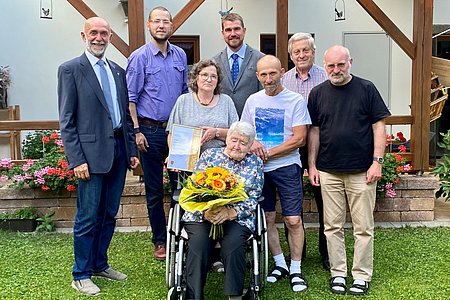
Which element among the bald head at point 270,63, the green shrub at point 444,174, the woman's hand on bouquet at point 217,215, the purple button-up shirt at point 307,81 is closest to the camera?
the woman's hand on bouquet at point 217,215

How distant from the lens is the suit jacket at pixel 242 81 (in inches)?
152

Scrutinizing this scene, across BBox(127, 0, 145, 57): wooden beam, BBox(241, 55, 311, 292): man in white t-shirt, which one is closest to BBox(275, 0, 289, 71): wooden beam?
BBox(127, 0, 145, 57): wooden beam

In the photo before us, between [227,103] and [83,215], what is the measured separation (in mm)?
1148

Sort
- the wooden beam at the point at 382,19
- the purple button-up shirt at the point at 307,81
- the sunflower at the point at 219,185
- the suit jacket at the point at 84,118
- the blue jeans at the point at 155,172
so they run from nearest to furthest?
the sunflower at the point at 219,185, the suit jacket at the point at 84,118, the purple button-up shirt at the point at 307,81, the blue jeans at the point at 155,172, the wooden beam at the point at 382,19

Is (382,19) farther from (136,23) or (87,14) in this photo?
(87,14)

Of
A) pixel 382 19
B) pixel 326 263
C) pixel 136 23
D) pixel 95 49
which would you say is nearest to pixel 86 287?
pixel 95 49

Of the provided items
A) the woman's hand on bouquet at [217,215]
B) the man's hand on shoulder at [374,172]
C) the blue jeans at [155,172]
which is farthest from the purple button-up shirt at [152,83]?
the man's hand on shoulder at [374,172]

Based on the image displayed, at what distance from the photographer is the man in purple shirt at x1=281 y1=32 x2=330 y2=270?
3684 millimetres

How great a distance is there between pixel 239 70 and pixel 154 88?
609 millimetres

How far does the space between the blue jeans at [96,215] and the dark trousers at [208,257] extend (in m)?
0.67

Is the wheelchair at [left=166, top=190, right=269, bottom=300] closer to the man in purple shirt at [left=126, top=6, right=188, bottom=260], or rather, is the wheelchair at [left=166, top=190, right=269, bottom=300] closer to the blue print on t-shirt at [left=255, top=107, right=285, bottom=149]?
the blue print on t-shirt at [left=255, top=107, right=285, bottom=149]

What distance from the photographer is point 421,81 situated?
526cm

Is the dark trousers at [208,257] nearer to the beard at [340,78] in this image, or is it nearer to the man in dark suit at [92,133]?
the man in dark suit at [92,133]

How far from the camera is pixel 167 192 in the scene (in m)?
5.00
